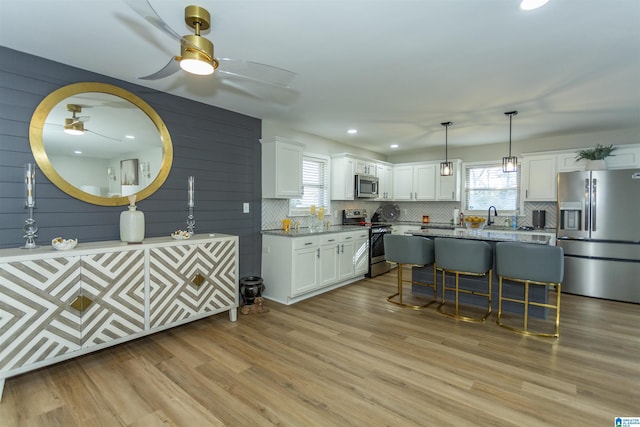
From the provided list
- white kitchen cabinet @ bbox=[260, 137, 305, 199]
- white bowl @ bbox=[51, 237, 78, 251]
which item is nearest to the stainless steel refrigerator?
white kitchen cabinet @ bbox=[260, 137, 305, 199]

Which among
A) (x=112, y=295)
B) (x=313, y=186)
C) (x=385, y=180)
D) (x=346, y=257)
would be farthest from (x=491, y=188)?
(x=112, y=295)

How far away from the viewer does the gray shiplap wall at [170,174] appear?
7.90 ft

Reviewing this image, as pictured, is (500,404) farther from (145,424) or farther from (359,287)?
(359,287)

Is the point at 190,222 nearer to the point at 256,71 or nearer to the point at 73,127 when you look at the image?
the point at 73,127

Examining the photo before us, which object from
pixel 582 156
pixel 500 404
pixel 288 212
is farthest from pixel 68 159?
pixel 582 156

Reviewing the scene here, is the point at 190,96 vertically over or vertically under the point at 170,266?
over

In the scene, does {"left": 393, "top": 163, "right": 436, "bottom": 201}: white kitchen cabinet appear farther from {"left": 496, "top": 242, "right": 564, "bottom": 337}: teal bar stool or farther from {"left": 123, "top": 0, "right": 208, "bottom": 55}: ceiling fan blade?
{"left": 123, "top": 0, "right": 208, "bottom": 55}: ceiling fan blade

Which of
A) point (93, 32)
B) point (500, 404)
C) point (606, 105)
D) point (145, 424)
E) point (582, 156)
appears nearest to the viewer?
point (145, 424)

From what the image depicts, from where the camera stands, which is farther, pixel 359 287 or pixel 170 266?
pixel 359 287

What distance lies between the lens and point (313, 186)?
17.1 feet

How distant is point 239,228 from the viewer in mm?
4035

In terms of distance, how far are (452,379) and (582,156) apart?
4.33 m

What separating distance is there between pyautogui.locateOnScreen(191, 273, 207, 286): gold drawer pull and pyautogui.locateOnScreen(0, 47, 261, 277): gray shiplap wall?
65 centimetres

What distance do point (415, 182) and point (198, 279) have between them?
4845 millimetres
